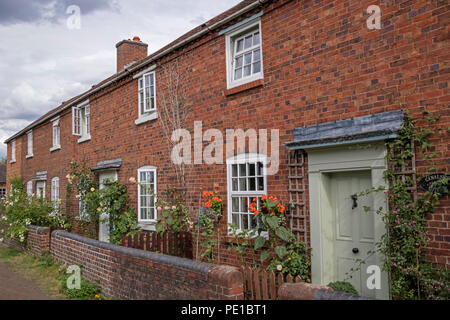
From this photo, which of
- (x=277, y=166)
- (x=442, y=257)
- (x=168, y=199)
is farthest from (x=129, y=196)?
(x=442, y=257)

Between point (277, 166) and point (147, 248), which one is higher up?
point (277, 166)

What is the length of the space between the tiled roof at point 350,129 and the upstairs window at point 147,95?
542cm

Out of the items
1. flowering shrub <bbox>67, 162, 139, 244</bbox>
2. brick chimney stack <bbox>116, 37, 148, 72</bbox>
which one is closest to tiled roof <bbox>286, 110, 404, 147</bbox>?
flowering shrub <bbox>67, 162, 139, 244</bbox>

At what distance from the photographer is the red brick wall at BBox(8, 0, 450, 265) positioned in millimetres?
5277

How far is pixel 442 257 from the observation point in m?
5.07

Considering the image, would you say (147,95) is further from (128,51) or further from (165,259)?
(165,259)

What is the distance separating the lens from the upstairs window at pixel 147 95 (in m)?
11.1

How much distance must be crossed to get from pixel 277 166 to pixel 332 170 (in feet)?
3.89

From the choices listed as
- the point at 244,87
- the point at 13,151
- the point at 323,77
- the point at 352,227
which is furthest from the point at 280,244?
the point at 13,151

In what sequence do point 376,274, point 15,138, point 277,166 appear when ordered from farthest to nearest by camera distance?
1. point 15,138
2. point 277,166
3. point 376,274

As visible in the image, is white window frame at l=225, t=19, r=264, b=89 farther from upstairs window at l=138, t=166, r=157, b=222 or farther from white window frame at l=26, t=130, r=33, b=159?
white window frame at l=26, t=130, r=33, b=159

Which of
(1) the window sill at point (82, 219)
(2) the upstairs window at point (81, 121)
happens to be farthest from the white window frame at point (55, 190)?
(2) the upstairs window at point (81, 121)

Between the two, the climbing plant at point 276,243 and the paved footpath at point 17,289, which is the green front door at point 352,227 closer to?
the climbing plant at point 276,243
